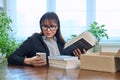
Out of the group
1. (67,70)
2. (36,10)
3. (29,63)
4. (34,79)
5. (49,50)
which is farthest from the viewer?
(36,10)

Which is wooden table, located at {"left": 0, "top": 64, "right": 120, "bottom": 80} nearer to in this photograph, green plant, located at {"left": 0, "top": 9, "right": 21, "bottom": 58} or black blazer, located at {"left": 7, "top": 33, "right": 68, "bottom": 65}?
black blazer, located at {"left": 7, "top": 33, "right": 68, "bottom": 65}

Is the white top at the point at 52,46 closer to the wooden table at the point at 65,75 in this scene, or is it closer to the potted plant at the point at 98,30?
the wooden table at the point at 65,75

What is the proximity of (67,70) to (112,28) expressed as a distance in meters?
2.51

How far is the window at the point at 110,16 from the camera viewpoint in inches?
155

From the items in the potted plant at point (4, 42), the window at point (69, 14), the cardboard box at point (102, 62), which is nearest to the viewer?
the cardboard box at point (102, 62)

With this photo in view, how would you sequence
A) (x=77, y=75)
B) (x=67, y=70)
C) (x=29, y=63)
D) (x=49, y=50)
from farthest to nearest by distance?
(x=49, y=50), (x=29, y=63), (x=67, y=70), (x=77, y=75)

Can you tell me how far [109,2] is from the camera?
3939 mm

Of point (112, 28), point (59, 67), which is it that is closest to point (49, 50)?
point (59, 67)

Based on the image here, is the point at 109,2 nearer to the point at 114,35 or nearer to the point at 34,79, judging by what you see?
the point at 114,35

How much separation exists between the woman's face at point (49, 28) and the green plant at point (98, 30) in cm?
141

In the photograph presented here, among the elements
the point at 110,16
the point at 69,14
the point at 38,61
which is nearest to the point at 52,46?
the point at 38,61

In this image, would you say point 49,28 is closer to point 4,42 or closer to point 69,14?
point 4,42

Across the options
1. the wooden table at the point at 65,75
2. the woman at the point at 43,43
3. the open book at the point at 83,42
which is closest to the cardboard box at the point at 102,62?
the wooden table at the point at 65,75

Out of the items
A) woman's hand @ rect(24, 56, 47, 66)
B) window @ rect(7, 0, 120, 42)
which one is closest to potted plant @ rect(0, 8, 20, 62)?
window @ rect(7, 0, 120, 42)
